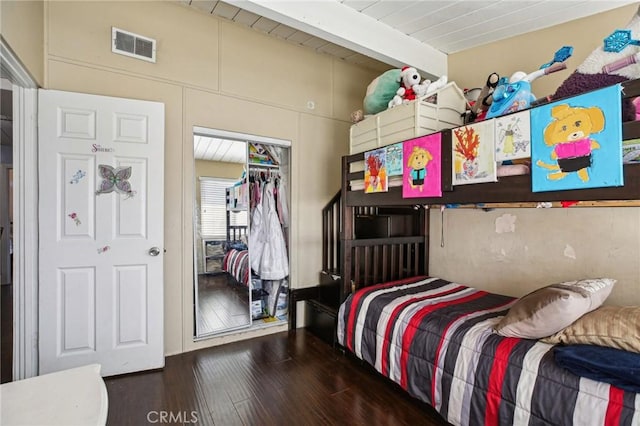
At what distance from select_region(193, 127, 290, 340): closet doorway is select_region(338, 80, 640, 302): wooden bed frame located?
58 cm

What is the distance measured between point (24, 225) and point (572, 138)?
3.09 metres

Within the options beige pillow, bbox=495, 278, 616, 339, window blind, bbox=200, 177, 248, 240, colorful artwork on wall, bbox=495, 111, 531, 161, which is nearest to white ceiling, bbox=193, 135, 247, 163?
window blind, bbox=200, 177, 248, 240

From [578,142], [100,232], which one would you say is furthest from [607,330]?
[100,232]

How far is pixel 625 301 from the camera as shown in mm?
1878

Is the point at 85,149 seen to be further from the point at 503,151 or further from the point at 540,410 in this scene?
the point at 540,410

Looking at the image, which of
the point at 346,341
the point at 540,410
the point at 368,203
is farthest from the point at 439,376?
the point at 368,203

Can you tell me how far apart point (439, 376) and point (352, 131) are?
6.25 feet

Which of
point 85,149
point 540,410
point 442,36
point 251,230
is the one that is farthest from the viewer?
point 251,230

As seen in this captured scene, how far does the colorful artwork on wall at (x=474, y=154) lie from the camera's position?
1560 mm

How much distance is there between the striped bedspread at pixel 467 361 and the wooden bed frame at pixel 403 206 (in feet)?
0.93

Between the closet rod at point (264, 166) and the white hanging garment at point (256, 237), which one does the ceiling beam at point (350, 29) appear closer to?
the closet rod at point (264, 166)

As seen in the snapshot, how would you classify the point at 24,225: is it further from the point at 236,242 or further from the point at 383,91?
the point at 383,91

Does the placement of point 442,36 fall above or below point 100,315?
above

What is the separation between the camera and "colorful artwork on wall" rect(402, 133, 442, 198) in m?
1.83
